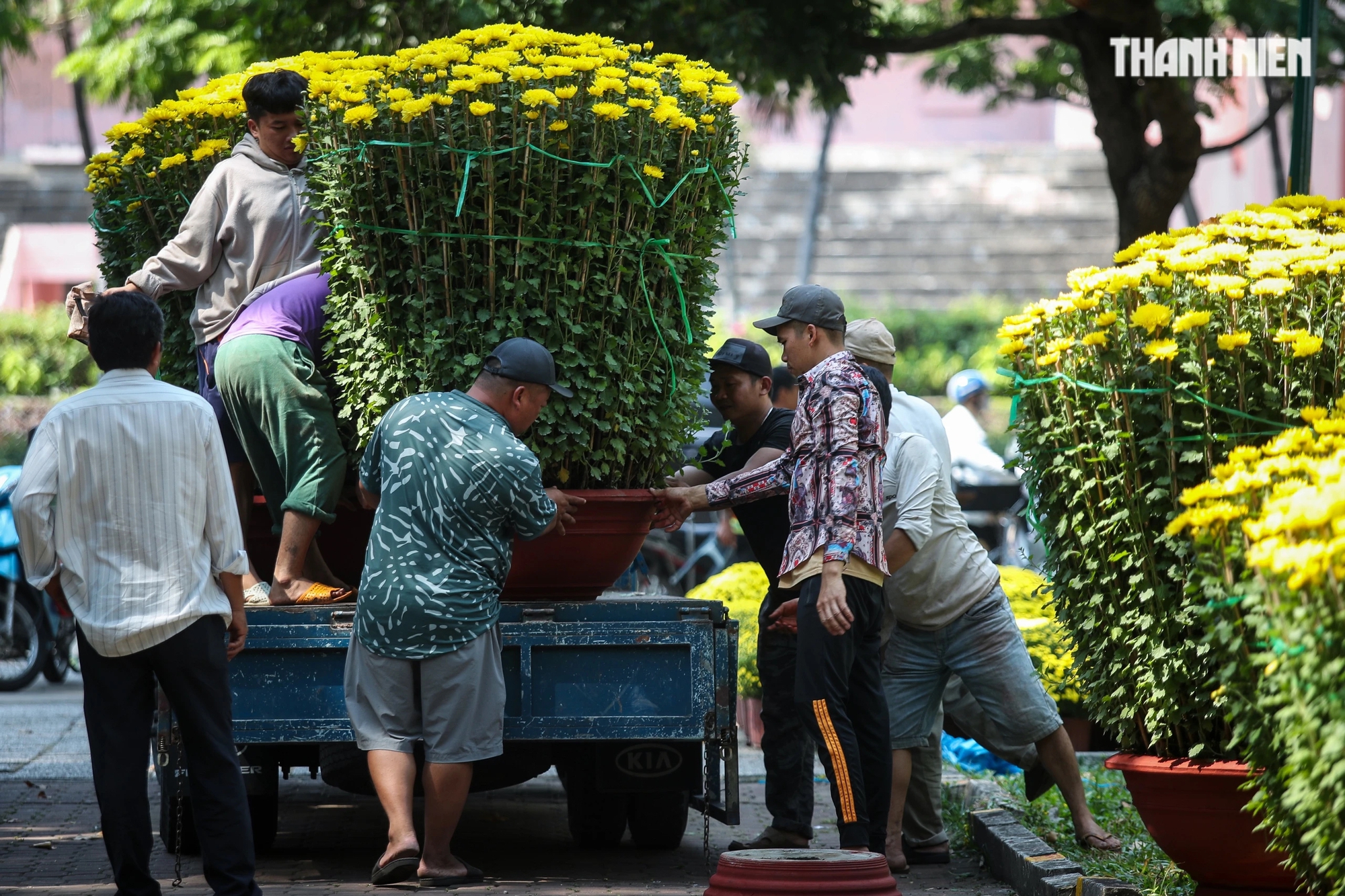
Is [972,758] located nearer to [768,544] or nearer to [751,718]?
[751,718]

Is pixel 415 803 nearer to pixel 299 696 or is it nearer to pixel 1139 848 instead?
pixel 299 696

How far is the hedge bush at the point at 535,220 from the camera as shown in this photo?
545 centimetres

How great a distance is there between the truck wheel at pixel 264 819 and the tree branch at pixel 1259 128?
7.42 m

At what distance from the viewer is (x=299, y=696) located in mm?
5578

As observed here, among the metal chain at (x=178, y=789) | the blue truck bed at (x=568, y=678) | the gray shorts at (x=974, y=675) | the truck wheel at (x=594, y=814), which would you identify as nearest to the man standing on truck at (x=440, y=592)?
the blue truck bed at (x=568, y=678)

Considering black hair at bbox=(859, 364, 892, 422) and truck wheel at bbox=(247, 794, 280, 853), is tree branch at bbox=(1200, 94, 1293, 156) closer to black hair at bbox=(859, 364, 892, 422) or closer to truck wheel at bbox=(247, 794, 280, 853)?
black hair at bbox=(859, 364, 892, 422)

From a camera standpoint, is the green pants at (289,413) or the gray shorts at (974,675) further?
the gray shorts at (974,675)

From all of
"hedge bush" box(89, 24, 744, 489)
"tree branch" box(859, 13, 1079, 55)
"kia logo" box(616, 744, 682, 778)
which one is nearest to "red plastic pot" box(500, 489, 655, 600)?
"hedge bush" box(89, 24, 744, 489)

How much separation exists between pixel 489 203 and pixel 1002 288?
22300 millimetres

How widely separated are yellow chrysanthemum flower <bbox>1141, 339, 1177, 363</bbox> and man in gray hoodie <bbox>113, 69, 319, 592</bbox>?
3.06m

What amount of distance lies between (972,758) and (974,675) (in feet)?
7.01

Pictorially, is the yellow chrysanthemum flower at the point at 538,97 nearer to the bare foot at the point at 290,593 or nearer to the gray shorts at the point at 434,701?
the gray shorts at the point at 434,701

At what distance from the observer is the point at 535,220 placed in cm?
551

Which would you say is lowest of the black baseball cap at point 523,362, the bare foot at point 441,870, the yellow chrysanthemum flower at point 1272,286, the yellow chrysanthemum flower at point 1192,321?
the bare foot at point 441,870
